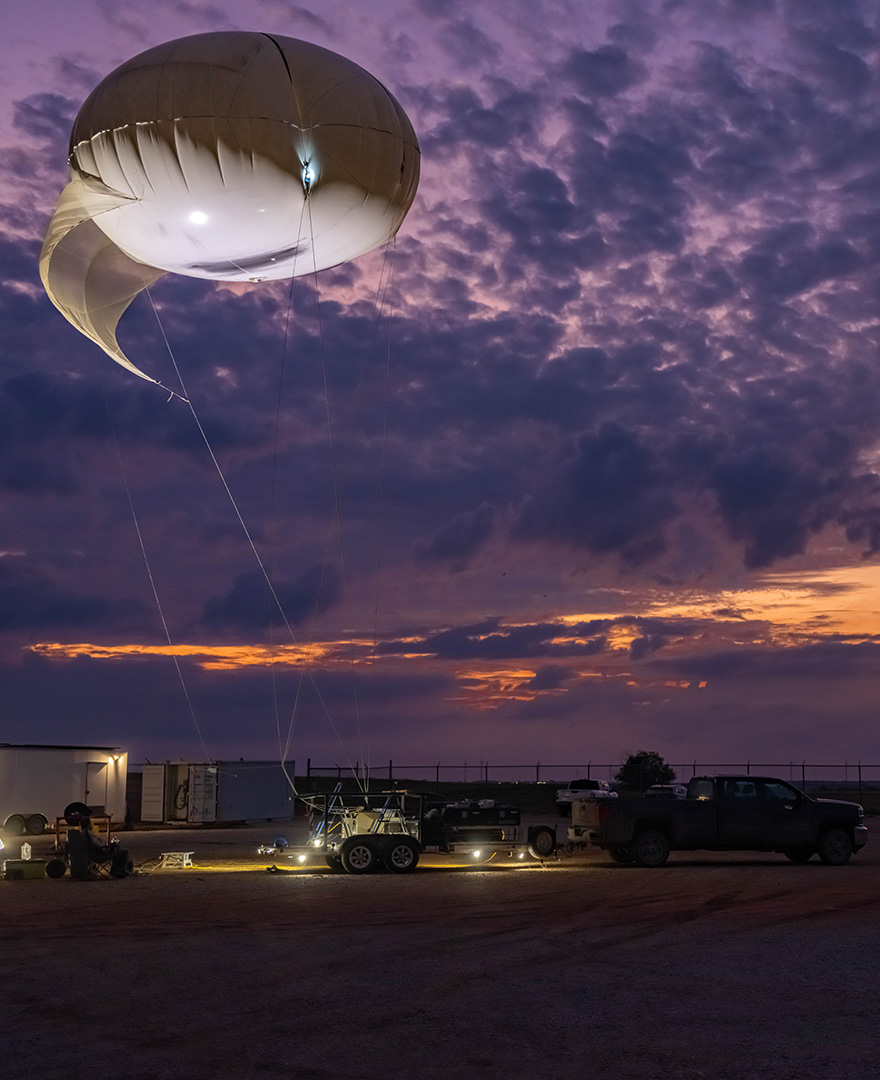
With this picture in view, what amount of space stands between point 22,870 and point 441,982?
12.4m

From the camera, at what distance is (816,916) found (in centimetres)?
1544

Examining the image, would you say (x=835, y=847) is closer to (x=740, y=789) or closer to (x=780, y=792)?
(x=780, y=792)

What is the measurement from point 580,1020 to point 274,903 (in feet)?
28.0

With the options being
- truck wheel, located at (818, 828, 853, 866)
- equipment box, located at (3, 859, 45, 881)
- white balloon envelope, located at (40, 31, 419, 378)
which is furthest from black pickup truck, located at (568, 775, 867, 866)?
white balloon envelope, located at (40, 31, 419, 378)

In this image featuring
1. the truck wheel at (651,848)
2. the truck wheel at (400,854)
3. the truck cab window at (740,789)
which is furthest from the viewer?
the truck cab window at (740,789)

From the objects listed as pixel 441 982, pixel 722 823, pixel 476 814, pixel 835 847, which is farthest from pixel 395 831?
pixel 441 982

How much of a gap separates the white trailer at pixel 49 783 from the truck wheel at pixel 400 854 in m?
15.4

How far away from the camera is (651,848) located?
2284 centimetres

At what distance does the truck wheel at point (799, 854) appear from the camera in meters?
23.8

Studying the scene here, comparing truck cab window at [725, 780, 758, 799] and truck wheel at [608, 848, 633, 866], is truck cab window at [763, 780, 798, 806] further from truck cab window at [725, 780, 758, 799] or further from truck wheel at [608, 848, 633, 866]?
truck wheel at [608, 848, 633, 866]

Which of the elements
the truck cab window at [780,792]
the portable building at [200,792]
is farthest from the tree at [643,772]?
the truck cab window at [780,792]

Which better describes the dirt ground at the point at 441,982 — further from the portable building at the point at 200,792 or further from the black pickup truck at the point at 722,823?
the portable building at the point at 200,792

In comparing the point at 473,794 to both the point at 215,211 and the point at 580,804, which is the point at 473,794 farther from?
the point at 215,211

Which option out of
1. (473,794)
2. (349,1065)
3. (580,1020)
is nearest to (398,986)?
(580,1020)
